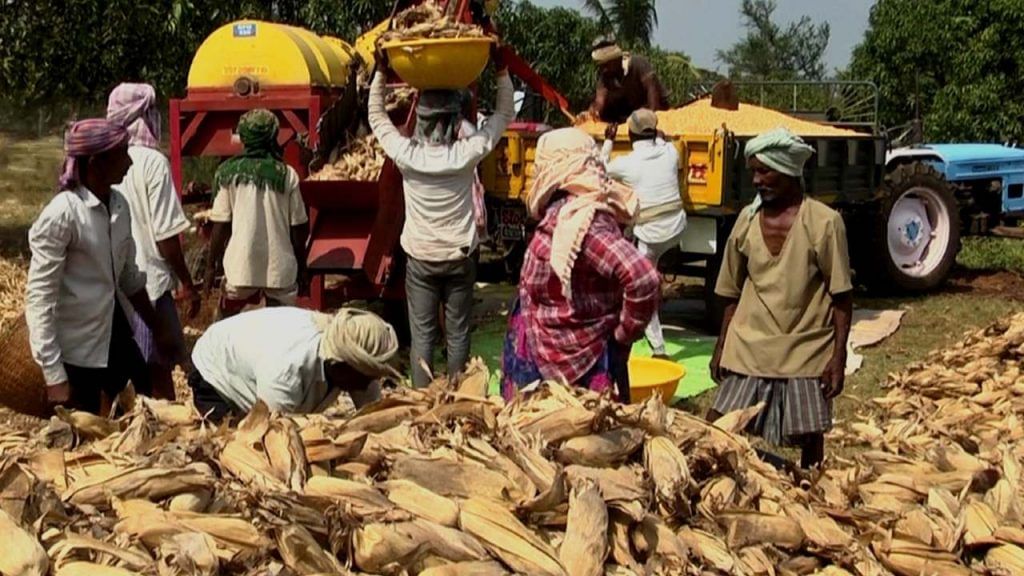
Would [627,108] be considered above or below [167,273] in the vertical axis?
above

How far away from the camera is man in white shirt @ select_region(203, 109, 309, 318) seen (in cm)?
605

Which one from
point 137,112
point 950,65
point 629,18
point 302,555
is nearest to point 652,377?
point 137,112

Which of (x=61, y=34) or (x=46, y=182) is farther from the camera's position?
(x=46, y=182)

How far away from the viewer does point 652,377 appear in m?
6.59

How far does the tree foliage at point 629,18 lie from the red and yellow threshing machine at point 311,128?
2088 cm

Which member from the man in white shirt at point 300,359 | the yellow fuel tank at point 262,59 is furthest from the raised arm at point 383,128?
the man in white shirt at point 300,359

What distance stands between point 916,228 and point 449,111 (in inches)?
229

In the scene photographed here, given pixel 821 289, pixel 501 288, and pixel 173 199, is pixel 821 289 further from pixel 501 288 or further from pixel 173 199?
pixel 501 288

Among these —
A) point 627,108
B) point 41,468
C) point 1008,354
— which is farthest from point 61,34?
point 41,468

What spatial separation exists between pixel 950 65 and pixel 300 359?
2086 cm

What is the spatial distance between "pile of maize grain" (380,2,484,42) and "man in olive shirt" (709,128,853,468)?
2.06 metres

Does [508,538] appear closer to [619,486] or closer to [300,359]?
[619,486]

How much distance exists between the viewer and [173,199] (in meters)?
5.16

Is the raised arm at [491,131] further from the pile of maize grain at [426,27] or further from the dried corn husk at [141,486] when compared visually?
the dried corn husk at [141,486]
